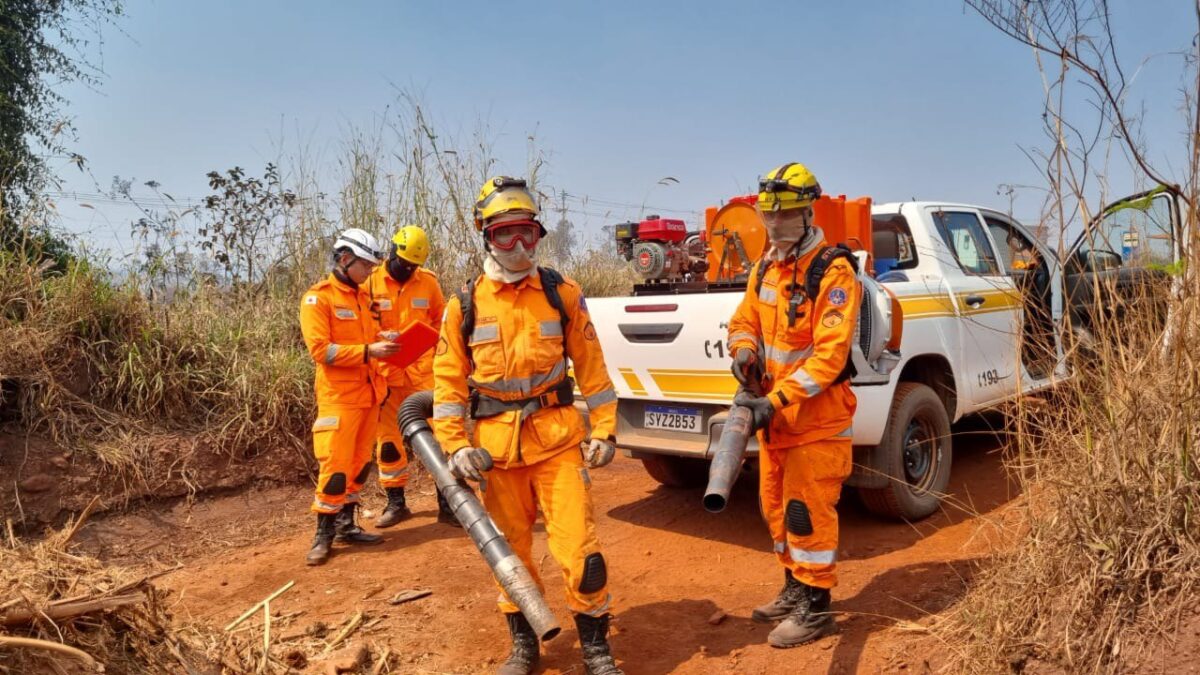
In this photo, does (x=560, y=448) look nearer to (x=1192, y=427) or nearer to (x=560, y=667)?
(x=560, y=667)

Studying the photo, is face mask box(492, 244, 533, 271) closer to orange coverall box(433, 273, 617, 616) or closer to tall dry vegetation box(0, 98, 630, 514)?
orange coverall box(433, 273, 617, 616)

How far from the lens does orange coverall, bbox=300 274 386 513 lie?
505 centimetres

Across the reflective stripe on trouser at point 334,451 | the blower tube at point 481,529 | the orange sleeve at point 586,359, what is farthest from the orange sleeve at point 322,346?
the orange sleeve at point 586,359

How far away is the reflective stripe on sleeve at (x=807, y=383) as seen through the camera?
338 cm

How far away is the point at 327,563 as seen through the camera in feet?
16.6

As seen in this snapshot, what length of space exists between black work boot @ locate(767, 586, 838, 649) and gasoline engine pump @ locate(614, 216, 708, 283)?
8.27ft

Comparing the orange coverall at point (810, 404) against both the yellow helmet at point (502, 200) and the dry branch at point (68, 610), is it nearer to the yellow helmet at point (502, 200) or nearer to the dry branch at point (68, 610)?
the yellow helmet at point (502, 200)

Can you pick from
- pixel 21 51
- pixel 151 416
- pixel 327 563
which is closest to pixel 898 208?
pixel 327 563

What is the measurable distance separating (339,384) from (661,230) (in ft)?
7.93

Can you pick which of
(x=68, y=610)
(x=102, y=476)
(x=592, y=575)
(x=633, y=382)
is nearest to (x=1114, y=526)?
(x=592, y=575)

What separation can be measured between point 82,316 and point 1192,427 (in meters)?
6.69

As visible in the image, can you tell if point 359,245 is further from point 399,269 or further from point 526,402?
point 526,402

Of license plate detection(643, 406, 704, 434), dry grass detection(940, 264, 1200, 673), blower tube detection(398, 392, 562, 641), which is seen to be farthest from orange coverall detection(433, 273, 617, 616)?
dry grass detection(940, 264, 1200, 673)

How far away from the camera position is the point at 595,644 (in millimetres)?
3334
